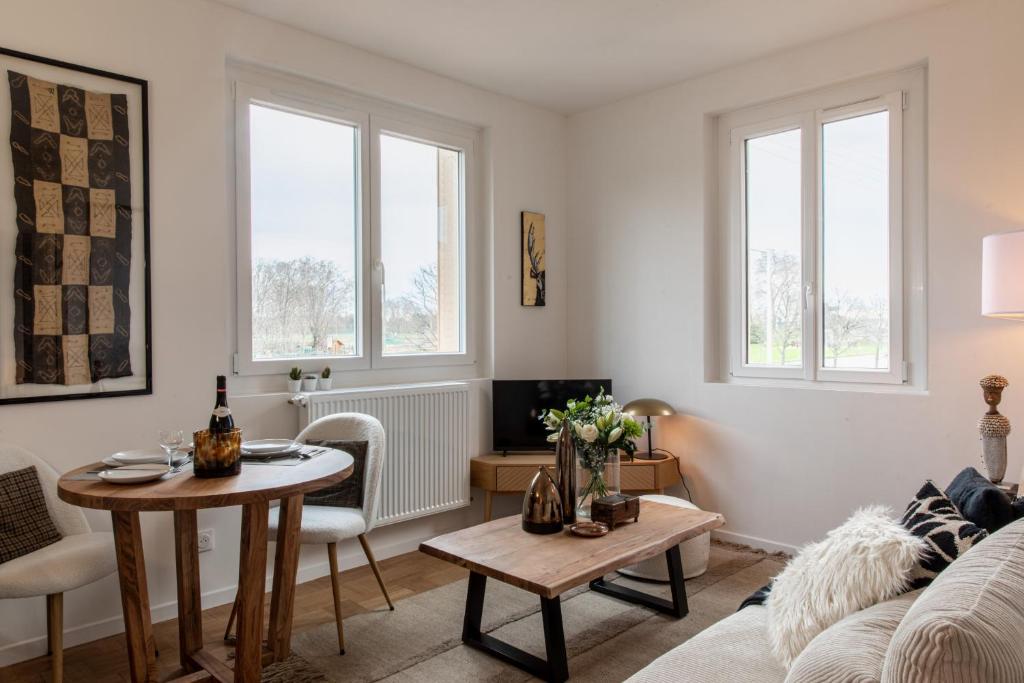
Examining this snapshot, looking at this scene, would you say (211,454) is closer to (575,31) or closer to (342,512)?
(342,512)

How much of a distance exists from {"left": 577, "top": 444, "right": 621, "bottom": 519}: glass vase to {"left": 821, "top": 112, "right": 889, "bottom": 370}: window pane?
1.69m

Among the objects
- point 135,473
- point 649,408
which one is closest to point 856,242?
point 649,408

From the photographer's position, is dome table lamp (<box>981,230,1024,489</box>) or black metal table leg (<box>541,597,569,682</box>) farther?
dome table lamp (<box>981,230,1024,489</box>)

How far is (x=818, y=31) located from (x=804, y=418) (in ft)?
6.54

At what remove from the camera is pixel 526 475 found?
3922 mm

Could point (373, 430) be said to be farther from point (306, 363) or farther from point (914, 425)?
point (914, 425)

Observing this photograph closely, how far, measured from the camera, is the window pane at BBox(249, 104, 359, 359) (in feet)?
11.2

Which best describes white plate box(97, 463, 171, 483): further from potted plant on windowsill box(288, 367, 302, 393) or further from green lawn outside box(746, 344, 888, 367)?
green lawn outside box(746, 344, 888, 367)

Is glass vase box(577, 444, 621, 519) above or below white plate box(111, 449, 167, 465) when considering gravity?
below

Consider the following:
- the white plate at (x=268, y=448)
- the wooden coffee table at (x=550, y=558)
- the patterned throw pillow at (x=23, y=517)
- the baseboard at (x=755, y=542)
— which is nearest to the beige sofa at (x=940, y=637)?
the wooden coffee table at (x=550, y=558)

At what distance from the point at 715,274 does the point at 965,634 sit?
342 centimetres

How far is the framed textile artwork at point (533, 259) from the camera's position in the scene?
14.8 ft

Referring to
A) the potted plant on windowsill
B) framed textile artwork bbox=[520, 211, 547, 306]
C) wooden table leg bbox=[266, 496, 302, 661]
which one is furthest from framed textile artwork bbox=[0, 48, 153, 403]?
framed textile artwork bbox=[520, 211, 547, 306]

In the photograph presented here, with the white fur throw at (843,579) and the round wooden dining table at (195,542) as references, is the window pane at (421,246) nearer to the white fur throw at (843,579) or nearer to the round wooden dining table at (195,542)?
the round wooden dining table at (195,542)
